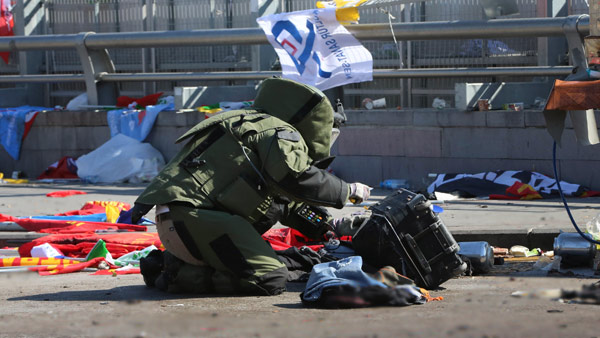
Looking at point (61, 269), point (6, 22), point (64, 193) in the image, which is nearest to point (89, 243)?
point (61, 269)

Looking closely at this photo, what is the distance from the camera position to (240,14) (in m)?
14.1

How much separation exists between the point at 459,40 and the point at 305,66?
2.34 metres

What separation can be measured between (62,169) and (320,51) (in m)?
4.48

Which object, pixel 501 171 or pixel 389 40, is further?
pixel 389 40

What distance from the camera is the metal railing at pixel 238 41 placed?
10.7 metres

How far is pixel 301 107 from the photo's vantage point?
19.9 ft

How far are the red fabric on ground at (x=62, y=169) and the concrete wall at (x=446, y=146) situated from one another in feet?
5.78

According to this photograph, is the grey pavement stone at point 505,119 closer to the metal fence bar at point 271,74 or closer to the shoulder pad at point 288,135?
the metal fence bar at point 271,74

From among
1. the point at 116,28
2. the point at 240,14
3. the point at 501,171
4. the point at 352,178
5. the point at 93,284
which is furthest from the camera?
the point at 116,28

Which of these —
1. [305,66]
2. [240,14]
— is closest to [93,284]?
[305,66]

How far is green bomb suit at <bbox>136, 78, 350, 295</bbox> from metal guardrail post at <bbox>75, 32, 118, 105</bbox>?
7.90 metres

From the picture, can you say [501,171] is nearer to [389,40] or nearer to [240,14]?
[389,40]

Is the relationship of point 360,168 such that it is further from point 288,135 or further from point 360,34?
point 288,135

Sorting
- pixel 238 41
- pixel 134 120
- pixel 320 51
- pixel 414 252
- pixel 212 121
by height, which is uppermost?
pixel 238 41
